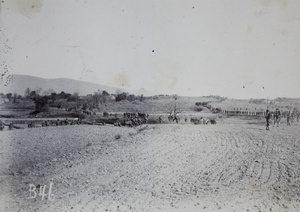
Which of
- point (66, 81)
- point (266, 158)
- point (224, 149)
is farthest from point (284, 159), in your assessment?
point (66, 81)

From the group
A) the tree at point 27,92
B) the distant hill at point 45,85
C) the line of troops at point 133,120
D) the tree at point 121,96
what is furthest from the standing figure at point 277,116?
the tree at point 27,92

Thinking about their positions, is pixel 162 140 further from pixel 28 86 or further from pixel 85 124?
pixel 28 86

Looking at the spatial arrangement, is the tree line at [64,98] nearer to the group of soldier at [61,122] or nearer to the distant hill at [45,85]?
the distant hill at [45,85]

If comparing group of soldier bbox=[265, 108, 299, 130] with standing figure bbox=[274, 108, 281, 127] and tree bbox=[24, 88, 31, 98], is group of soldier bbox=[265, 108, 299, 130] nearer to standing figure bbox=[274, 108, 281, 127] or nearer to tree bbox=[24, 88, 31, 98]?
standing figure bbox=[274, 108, 281, 127]

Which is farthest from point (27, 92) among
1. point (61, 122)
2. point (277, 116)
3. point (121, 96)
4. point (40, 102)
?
point (277, 116)

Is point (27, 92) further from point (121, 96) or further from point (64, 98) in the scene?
point (121, 96)

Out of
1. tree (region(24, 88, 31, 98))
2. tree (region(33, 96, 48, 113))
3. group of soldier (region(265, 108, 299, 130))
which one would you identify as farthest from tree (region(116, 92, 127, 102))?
group of soldier (region(265, 108, 299, 130))
